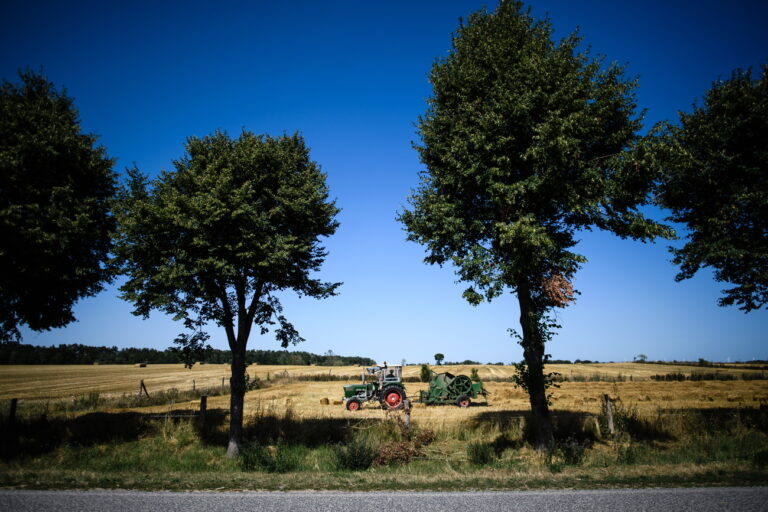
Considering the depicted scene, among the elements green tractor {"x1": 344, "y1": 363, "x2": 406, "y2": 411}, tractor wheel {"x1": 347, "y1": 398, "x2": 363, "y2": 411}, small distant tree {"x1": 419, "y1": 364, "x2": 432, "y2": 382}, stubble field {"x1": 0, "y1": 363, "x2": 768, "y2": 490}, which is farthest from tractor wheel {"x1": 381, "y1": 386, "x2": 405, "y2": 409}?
small distant tree {"x1": 419, "y1": 364, "x2": 432, "y2": 382}

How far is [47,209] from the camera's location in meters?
12.7

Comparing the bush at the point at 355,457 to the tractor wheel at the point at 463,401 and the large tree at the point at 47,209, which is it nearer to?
the large tree at the point at 47,209

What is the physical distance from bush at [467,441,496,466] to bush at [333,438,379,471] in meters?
3.01

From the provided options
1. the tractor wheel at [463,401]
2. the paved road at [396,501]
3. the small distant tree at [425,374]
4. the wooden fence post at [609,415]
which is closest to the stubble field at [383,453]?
the wooden fence post at [609,415]

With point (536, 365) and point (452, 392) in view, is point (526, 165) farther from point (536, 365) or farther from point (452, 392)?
point (452, 392)

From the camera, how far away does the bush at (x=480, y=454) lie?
36.2 ft

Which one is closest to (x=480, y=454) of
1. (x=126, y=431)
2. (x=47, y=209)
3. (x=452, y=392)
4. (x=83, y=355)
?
(x=452, y=392)

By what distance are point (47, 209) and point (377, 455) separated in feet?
45.8

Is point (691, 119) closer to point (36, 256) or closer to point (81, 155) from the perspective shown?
point (81, 155)

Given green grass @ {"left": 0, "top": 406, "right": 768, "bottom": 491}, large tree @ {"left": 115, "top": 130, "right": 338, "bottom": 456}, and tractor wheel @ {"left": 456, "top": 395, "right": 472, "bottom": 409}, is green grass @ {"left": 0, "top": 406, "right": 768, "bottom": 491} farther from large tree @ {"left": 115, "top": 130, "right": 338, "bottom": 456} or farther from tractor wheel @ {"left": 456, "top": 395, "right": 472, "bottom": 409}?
tractor wheel @ {"left": 456, "top": 395, "right": 472, "bottom": 409}

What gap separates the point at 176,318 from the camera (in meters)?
12.4

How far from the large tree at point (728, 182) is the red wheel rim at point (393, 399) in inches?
647

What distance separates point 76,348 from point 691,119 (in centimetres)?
13733

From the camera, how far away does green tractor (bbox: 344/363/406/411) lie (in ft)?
76.5
